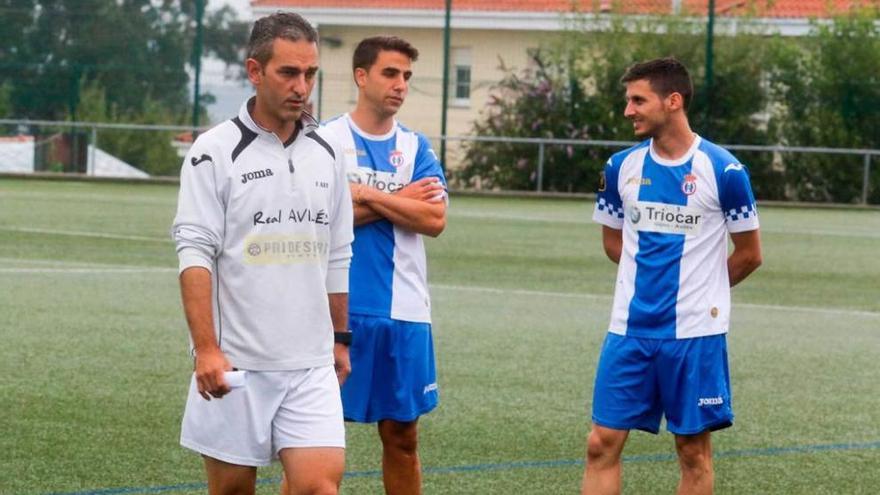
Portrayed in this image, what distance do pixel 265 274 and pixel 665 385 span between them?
212 cm

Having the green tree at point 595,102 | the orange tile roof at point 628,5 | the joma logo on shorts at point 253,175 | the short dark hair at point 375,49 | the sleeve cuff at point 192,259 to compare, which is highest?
the orange tile roof at point 628,5

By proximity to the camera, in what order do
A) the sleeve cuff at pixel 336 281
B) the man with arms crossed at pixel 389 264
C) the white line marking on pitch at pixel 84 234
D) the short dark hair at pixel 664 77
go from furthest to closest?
the white line marking on pitch at pixel 84 234 < the short dark hair at pixel 664 77 < the man with arms crossed at pixel 389 264 < the sleeve cuff at pixel 336 281

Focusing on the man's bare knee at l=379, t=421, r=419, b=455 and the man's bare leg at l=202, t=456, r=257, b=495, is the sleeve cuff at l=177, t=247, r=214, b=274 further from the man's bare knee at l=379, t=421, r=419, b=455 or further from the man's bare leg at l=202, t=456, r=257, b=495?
the man's bare knee at l=379, t=421, r=419, b=455

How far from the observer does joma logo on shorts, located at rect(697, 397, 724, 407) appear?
6.89 m

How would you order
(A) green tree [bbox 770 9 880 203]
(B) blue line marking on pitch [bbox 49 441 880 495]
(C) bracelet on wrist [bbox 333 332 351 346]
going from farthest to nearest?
(A) green tree [bbox 770 9 880 203] → (B) blue line marking on pitch [bbox 49 441 880 495] → (C) bracelet on wrist [bbox 333 332 351 346]

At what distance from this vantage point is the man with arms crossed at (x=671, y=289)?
6.89m

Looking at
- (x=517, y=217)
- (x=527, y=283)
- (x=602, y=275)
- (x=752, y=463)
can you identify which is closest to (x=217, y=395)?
(x=752, y=463)

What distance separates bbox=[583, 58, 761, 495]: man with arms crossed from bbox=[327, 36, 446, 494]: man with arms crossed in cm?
73

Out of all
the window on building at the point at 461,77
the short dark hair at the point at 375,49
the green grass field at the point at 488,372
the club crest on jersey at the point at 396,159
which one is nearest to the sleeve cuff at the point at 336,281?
the club crest on jersey at the point at 396,159

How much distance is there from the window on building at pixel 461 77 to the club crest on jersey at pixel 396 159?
2901 cm

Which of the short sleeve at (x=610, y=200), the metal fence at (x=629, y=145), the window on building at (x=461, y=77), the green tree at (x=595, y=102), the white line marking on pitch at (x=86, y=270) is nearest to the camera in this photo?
the short sleeve at (x=610, y=200)

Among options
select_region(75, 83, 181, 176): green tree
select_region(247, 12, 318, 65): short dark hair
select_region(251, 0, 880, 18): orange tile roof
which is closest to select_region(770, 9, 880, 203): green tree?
select_region(251, 0, 880, 18): orange tile roof

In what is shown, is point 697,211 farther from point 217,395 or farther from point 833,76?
point 833,76

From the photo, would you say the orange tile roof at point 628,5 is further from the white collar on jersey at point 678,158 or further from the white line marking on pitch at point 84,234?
the white collar on jersey at point 678,158
